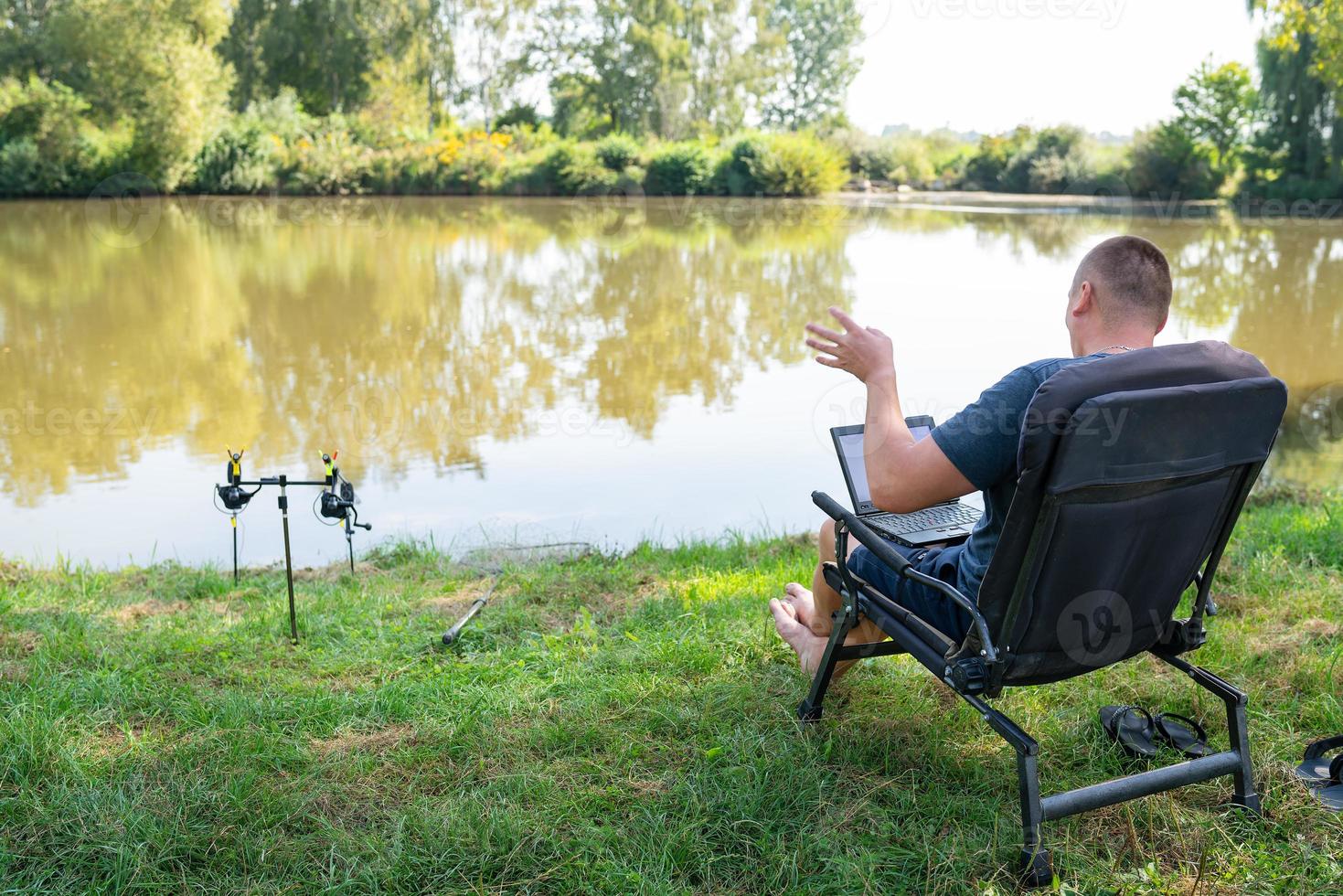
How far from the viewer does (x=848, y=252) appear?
17891 millimetres

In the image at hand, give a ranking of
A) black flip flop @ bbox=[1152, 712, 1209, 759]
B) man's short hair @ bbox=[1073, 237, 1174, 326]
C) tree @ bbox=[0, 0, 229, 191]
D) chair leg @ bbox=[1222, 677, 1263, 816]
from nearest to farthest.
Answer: man's short hair @ bbox=[1073, 237, 1174, 326], chair leg @ bbox=[1222, 677, 1263, 816], black flip flop @ bbox=[1152, 712, 1209, 759], tree @ bbox=[0, 0, 229, 191]

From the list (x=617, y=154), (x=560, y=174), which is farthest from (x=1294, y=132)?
(x=560, y=174)

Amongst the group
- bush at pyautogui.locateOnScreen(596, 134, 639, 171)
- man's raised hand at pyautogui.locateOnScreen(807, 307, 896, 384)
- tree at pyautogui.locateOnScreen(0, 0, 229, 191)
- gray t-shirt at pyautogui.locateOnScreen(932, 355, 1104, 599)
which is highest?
tree at pyautogui.locateOnScreen(0, 0, 229, 191)

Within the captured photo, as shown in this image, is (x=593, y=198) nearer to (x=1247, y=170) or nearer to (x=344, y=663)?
(x=1247, y=170)

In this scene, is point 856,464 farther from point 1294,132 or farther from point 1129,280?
point 1294,132

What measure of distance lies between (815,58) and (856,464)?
54.4 metres

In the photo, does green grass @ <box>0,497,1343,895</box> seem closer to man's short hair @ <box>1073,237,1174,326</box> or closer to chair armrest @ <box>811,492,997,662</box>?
chair armrest @ <box>811,492,997,662</box>

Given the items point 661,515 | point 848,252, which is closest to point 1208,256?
point 848,252

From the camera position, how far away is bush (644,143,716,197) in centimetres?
3372

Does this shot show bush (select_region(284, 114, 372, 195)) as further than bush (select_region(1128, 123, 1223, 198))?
Yes

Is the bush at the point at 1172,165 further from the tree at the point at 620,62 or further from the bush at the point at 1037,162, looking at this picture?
the tree at the point at 620,62

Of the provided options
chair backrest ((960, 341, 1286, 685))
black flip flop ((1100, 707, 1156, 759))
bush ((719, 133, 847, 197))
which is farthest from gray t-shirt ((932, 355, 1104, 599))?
bush ((719, 133, 847, 197))

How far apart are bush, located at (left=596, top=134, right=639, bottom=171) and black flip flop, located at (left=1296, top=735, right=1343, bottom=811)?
3338cm

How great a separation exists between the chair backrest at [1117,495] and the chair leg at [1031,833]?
0.19 meters
